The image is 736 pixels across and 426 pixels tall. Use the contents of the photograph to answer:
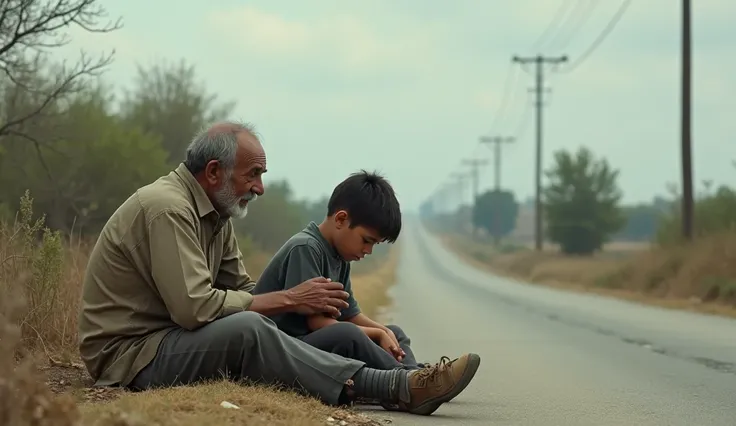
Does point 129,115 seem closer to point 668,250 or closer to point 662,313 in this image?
point 668,250

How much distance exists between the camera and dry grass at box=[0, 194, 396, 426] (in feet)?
12.8

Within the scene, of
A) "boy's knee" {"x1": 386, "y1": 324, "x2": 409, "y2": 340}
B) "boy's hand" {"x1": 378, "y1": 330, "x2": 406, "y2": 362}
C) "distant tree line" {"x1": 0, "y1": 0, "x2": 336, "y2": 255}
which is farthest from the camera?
"distant tree line" {"x1": 0, "y1": 0, "x2": 336, "y2": 255}

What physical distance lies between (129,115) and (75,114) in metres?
9.22

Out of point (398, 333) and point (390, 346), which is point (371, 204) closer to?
point (390, 346)

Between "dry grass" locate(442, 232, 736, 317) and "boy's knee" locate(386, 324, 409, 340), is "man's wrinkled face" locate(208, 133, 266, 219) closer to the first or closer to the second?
"boy's knee" locate(386, 324, 409, 340)

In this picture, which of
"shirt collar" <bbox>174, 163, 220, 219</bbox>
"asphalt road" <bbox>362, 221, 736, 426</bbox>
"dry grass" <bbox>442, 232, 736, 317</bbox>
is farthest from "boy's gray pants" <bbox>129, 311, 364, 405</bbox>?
"dry grass" <bbox>442, 232, 736, 317</bbox>

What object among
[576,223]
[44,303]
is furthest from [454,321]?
[576,223]

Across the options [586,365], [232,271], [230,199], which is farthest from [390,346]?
[586,365]

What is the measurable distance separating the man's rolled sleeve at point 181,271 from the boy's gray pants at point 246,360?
12 centimetres

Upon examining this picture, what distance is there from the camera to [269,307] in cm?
695

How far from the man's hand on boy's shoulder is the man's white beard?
1.78 feet

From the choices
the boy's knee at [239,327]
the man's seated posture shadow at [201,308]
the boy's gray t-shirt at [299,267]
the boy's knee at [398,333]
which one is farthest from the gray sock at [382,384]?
the boy's knee at [398,333]

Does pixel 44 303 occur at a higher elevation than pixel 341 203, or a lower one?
lower

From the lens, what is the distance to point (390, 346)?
754 cm
